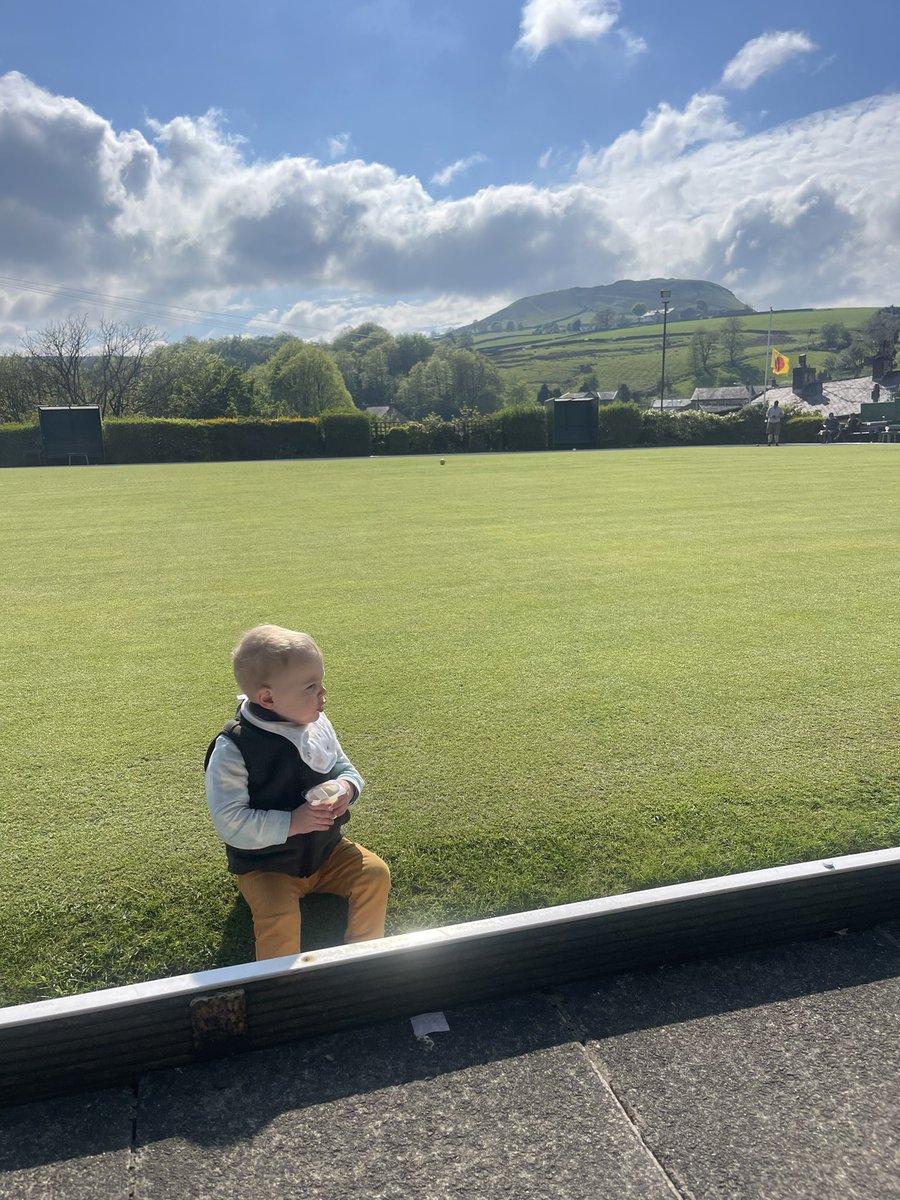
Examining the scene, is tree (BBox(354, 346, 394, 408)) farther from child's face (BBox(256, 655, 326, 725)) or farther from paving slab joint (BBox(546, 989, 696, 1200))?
paving slab joint (BBox(546, 989, 696, 1200))

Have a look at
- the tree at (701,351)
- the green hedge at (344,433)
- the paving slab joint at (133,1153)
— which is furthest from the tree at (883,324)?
the paving slab joint at (133,1153)

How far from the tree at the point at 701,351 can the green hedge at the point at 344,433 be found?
131 metres

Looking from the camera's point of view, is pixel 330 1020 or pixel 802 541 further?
pixel 802 541

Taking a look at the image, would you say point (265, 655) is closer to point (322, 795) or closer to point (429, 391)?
point (322, 795)

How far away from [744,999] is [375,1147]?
1.22 m

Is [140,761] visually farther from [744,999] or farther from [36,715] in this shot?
[744,999]

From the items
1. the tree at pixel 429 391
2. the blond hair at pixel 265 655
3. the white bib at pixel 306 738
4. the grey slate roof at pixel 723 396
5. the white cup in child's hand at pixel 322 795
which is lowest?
the white cup in child's hand at pixel 322 795

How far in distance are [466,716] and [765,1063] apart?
2.57 metres

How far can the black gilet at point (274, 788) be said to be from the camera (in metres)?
2.77

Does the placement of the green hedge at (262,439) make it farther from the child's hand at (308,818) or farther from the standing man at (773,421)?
the child's hand at (308,818)

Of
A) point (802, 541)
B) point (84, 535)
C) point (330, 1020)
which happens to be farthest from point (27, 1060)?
point (84, 535)

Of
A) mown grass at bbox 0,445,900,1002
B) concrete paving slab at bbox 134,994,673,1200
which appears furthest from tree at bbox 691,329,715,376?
concrete paving slab at bbox 134,994,673,1200

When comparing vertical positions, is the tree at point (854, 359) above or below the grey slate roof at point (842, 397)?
above

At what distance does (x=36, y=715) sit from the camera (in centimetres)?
468
